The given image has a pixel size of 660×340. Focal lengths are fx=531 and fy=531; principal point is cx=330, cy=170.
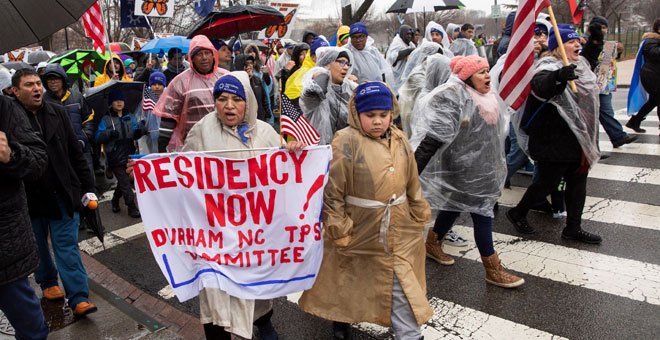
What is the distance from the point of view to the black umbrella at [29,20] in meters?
2.18

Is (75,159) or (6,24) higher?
(6,24)

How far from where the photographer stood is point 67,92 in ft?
19.9

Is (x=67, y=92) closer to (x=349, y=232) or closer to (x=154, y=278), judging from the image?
(x=154, y=278)

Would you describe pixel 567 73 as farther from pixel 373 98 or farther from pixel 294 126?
pixel 294 126

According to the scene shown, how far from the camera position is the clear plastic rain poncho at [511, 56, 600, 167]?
4.75m

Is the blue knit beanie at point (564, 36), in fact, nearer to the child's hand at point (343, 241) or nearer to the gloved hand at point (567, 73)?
the gloved hand at point (567, 73)

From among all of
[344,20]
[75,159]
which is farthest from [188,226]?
[344,20]

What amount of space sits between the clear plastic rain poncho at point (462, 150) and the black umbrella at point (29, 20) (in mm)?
2615

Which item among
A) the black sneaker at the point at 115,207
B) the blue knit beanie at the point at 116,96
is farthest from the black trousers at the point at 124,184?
the blue knit beanie at the point at 116,96

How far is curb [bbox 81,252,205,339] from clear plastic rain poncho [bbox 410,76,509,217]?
2197 millimetres

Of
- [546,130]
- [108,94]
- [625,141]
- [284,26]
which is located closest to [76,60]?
[108,94]

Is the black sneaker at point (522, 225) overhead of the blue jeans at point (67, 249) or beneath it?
beneath

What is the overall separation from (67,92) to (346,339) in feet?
14.7

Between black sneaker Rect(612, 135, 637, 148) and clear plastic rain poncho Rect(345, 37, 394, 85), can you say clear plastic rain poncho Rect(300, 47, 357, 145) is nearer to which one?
clear plastic rain poncho Rect(345, 37, 394, 85)
